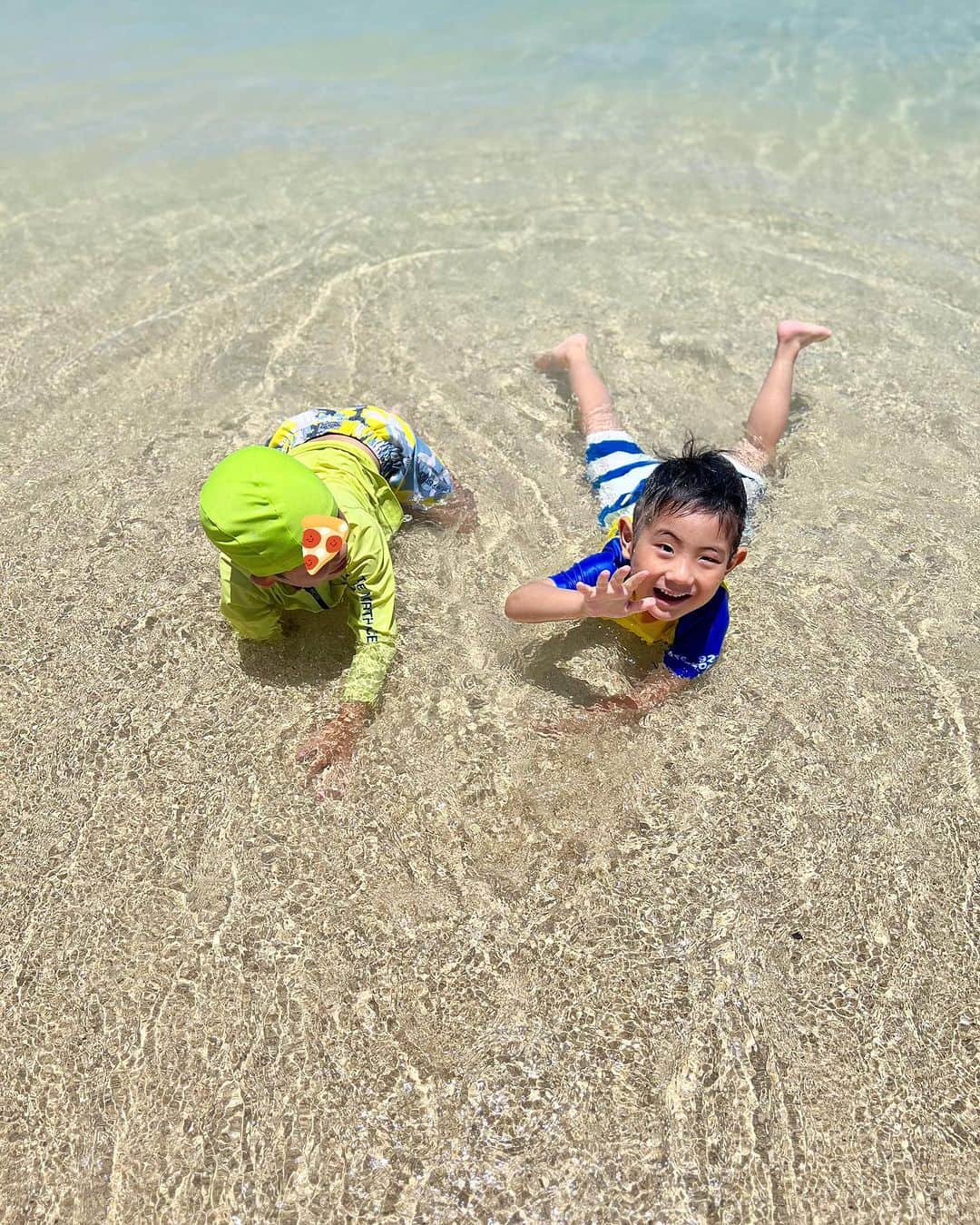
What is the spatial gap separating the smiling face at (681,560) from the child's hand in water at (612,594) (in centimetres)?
4

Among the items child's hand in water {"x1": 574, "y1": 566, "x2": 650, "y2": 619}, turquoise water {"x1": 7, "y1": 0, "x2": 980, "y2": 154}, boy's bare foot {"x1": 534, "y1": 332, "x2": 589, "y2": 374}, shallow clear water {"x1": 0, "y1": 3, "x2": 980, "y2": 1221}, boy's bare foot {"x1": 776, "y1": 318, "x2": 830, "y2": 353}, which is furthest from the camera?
turquoise water {"x1": 7, "y1": 0, "x2": 980, "y2": 154}

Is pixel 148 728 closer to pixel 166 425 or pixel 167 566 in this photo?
pixel 167 566

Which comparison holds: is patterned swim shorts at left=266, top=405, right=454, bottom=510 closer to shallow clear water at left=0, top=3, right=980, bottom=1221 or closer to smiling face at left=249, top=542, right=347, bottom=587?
shallow clear water at left=0, top=3, right=980, bottom=1221

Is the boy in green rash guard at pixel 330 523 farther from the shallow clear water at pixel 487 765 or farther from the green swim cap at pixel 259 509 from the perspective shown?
the shallow clear water at pixel 487 765

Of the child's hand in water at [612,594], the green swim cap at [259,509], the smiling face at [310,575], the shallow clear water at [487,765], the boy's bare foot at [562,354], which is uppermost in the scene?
the green swim cap at [259,509]

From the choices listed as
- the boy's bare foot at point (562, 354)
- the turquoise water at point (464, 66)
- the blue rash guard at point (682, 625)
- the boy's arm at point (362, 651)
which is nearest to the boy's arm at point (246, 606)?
the boy's arm at point (362, 651)

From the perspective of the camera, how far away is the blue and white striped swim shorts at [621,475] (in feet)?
12.2

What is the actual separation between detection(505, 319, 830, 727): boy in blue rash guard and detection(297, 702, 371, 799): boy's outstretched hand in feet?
2.20

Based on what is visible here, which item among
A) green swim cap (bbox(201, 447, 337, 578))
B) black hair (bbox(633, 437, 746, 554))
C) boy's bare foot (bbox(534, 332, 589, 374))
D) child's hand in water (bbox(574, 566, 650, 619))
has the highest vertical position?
green swim cap (bbox(201, 447, 337, 578))

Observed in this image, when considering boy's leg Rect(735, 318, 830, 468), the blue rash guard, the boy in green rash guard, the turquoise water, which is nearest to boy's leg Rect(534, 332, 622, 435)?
boy's leg Rect(735, 318, 830, 468)

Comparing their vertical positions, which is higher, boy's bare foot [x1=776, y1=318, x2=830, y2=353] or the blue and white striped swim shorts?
boy's bare foot [x1=776, y1=318, x2=830, y2=353]

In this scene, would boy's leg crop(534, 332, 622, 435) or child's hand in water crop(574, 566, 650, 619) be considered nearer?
child's hand in water crop(574, 566, 650, 619)

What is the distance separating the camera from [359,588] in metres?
2.97

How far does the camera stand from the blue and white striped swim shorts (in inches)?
146
